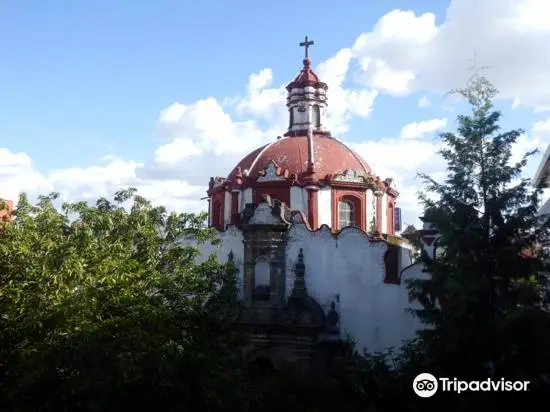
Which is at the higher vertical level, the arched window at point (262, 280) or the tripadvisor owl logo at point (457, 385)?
the arched window at point (262, 280)

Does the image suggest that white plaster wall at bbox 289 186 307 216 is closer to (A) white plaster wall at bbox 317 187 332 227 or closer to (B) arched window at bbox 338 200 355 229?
(A) white plaster wall at bbox 317 187 332 227

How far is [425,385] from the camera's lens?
13.7m

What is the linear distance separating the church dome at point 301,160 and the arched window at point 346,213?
1.22 meters

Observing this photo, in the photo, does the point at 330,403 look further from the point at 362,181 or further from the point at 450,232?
the point at 362,181

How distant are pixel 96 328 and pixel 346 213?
14.2 meters

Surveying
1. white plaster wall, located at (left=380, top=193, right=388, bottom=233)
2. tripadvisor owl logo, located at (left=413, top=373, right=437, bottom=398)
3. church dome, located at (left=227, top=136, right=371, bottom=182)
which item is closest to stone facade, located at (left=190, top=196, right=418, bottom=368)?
church dome, located at (left=227, top=136, right=371, bottom=182)

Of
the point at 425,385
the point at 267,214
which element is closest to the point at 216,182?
the point at 267,214

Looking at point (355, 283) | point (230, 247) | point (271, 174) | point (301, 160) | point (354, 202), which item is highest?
point (301, 160)

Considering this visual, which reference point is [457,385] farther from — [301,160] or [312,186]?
[301,160]

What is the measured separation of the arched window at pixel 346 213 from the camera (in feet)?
76.3

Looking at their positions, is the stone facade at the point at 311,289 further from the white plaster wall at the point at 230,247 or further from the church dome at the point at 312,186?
the church dome at the point at 312,186

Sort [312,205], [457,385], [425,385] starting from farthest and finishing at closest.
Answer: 1. [312,205]
2. [425,385]
3. [457,385]

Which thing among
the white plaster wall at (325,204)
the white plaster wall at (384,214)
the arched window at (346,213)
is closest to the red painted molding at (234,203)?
the white plaster wall at (325,204)

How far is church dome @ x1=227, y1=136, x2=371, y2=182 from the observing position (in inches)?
917
